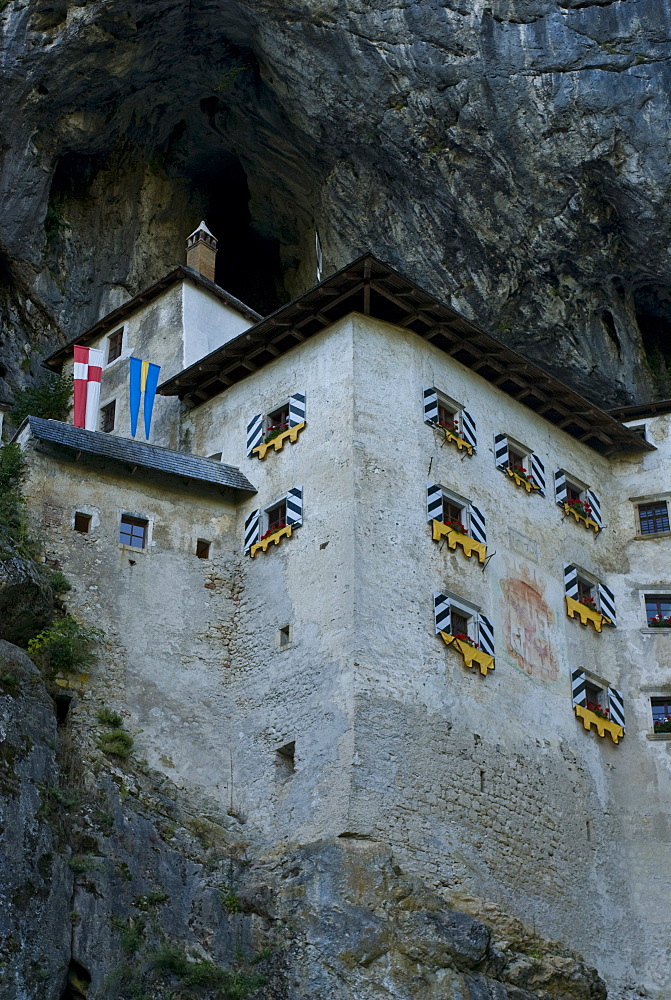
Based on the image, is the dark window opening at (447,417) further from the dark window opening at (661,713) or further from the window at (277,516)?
the dark window opening at (661,713)

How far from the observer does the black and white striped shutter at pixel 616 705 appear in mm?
30578

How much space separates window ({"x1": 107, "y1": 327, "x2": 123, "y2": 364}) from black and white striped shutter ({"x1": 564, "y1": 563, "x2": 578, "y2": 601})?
13289mm

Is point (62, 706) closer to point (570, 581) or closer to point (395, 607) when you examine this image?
point (395, 607)

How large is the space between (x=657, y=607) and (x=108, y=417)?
14.4 m

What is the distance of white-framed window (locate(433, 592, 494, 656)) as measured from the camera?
27891 mm

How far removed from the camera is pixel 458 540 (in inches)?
1143

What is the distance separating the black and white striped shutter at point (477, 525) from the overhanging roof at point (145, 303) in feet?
33.5

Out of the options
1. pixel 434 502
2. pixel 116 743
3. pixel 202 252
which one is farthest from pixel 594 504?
pixel 116 743

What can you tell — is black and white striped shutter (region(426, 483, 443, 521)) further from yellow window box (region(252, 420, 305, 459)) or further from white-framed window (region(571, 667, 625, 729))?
white-framed window (region(571, 667, 625, 729))

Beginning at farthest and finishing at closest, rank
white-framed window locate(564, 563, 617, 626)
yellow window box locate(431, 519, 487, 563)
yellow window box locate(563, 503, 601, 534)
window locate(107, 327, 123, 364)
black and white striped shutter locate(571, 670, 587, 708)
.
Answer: window locate(107, 327, 123, 364) < yellow window box locate(563, 503, 601, 534) < white-framed window locate(564, 563, 617, 626) < black and white striped shutter locate(571, 670, 587, 708) < yellow window box locate(431, 519, 487, 563)

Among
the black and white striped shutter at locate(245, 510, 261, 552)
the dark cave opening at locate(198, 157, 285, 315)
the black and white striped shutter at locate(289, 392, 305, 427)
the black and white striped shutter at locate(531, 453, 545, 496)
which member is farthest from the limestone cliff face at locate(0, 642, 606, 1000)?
the dark cave opening at locate(198, 157, 285, 315)

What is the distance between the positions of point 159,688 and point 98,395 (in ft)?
33.2

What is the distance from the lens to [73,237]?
4003 centimetres

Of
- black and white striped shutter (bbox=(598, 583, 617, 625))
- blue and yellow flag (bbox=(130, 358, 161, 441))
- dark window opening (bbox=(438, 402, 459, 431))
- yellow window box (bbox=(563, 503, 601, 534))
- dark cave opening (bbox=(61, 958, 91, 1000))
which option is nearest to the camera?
dark cave opening (bbox=(61, 958, 91, 1000))
